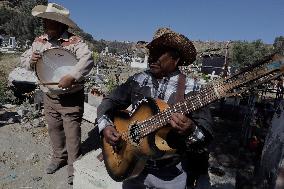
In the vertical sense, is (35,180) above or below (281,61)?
below

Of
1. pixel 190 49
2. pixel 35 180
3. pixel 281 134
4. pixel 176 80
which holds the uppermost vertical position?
pixel 190 49

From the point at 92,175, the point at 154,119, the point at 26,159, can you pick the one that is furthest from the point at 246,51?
the point at 154,119

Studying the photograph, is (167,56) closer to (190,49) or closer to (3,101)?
(190,49)

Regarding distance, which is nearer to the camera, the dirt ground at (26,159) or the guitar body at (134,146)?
the guitar body at (134,146)

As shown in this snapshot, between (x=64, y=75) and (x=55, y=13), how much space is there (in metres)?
0.87

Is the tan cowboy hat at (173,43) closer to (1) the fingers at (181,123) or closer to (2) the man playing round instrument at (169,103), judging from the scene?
(2) the man playing round instrument at (169,103)

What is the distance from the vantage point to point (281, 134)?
15.5ft

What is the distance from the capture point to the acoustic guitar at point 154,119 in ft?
7.59

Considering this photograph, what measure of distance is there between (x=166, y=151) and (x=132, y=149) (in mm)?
365

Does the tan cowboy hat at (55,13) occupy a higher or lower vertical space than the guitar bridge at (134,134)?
higher

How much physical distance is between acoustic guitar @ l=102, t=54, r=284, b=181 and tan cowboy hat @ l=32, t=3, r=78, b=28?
235cm

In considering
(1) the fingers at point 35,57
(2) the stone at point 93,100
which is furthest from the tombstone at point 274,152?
(2) the stone at point 93,100

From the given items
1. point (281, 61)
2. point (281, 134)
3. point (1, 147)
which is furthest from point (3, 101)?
point (281, 61)

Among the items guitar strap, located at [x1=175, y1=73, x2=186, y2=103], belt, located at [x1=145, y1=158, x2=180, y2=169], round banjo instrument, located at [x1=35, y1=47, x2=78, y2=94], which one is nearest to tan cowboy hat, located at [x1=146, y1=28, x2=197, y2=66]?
guitar strap, located at [x1=175, y1=73, x2=186, y2=103]
